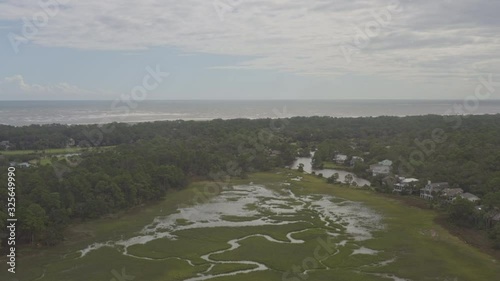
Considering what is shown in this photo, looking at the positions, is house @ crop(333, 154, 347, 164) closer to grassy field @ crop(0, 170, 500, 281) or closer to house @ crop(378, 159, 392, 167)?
house @ crop(378, 159, 392, 167)

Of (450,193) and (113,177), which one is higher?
(113,177)

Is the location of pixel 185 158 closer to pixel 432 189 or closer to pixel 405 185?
pixel 405 185

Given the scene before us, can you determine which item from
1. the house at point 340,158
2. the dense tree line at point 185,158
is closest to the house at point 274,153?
the dense tree line at point 185,158

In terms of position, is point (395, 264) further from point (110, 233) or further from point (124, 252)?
point (110, 233)

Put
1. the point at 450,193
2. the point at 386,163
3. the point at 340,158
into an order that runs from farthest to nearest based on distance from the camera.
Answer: the point at 340,158 < the point at 386,163 < the point at 450,193

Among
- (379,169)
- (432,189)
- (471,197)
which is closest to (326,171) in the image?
(379,169)

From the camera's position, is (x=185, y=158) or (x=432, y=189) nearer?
(x=432, y=189)

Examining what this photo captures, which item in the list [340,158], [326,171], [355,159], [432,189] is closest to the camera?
[432,189]
